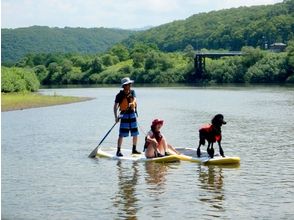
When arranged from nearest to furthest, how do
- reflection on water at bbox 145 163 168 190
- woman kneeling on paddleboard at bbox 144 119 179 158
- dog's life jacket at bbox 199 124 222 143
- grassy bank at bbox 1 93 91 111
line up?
reflection on water at bbox 145 163 168 190, dog's life jacket at bbox 199 124 222 143, woman kneeling on paddleboard at bbox 144 119 179 158, grassy bank at bbox 1 93 91 111

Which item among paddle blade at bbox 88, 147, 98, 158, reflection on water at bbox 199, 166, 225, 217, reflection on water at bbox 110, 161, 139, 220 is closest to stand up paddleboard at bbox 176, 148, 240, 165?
reflection on water at bbox 199, 166, 225, 217

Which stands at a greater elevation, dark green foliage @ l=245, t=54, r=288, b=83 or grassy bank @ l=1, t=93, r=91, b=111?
dark green foliage @ l=245, t=54, r=288, b=83

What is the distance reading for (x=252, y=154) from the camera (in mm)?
20875

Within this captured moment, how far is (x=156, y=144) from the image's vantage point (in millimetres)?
18938

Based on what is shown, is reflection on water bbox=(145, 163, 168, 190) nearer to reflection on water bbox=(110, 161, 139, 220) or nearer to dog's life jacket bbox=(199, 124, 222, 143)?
reflection on water bbox=(110, 161, 139, 220)

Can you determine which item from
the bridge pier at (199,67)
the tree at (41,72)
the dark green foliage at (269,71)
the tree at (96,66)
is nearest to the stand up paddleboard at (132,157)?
the dark green foliage at (269,71)

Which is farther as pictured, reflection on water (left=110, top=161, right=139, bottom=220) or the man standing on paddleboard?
the man standing on paddleboard

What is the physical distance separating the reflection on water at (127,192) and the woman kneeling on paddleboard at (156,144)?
0.62m

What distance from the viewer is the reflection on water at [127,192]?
40.6 feet

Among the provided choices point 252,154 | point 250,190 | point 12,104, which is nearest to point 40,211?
point 250,190

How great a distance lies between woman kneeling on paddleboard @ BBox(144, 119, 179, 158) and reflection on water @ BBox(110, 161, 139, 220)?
619 millimetres

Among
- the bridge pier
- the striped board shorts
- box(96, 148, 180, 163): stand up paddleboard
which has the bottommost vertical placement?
box(96, 148, 180, 163): stand up paddleboard

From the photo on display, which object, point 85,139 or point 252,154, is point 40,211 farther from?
point 85,139

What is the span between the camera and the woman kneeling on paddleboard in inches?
733
